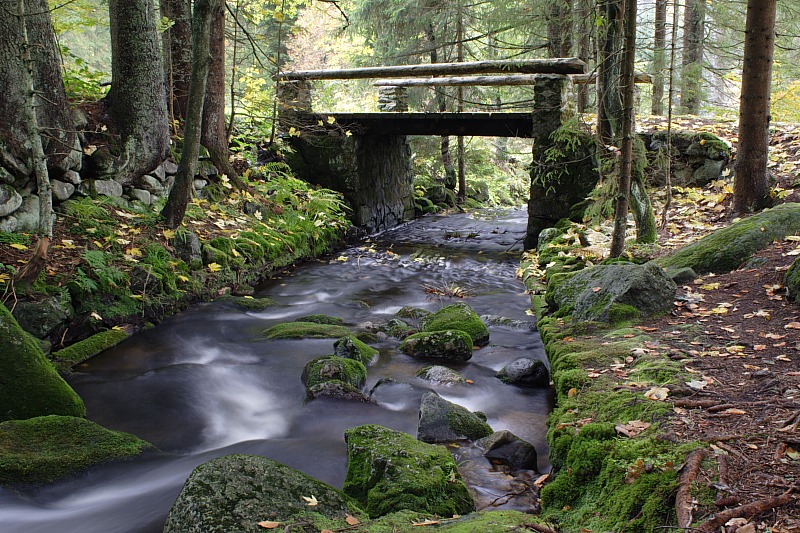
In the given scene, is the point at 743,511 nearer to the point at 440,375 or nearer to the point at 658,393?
the point at 658,393

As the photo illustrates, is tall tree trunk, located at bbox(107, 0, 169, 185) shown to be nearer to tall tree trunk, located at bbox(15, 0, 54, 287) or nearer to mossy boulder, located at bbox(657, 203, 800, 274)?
tall tree trunk, located at bbox(15, 0, 54, 287)

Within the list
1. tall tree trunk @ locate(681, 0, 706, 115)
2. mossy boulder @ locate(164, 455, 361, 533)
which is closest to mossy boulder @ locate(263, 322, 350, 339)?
mossy boulder @ locate(164, 455, 361, 533)

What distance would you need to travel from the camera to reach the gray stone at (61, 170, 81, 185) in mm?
7942

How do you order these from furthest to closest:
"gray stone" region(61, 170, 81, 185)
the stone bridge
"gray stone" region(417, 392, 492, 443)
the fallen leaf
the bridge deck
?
the bridge deck < the stone bridge < "gray stone" region(61, 170, 81, 185) < "gray stone" region(417, 392, 492, 443) < the fallen leaf

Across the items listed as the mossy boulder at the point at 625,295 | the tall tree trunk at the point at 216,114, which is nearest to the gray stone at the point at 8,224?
the tall tree trunk at the point at 216,114

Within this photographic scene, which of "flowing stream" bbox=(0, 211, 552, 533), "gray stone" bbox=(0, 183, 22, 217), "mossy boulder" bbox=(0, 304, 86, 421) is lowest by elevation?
"flowing stream" bbox=(0, 211, 552, 533)

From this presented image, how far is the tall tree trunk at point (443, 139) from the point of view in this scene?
56.4ft

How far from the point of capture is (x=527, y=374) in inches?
230

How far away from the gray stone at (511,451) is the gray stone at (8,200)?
6.15 meters

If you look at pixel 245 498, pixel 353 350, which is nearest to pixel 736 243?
pixel 353 350

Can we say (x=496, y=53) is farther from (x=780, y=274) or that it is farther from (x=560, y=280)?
(x=780, y=274)

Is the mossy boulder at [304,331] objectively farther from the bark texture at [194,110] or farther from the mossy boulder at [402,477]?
the mossy boulder at [402,477]

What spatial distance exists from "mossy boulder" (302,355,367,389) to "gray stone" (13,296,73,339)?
2736mm

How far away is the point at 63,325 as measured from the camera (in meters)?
6.31
